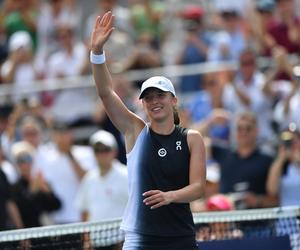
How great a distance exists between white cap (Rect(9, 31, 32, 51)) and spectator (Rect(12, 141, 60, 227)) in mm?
2841

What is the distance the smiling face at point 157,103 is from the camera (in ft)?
25.7

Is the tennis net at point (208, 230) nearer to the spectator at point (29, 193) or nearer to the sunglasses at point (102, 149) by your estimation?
the sunglasses at point (102, 149)

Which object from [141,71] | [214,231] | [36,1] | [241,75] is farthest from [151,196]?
[36,1]

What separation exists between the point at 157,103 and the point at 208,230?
7.32 ft

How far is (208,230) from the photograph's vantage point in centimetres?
977

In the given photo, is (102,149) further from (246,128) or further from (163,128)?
(163,128)

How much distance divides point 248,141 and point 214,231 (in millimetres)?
3032

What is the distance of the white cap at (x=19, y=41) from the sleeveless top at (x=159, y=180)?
341 inches

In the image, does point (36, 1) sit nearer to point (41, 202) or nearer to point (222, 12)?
point (222, 12)

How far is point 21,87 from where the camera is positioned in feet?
53.0

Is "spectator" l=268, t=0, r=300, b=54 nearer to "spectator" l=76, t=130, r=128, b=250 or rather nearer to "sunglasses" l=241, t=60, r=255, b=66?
"sunglasses" l=241, t=60, r=255, b=66

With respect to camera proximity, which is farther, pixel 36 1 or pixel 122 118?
pixel 36 1

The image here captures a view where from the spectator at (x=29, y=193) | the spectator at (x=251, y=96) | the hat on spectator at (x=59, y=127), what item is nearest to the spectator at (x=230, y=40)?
the spectator at (x=251, y=96)

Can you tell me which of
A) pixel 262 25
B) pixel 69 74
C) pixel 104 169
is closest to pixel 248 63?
pixel 262 25
